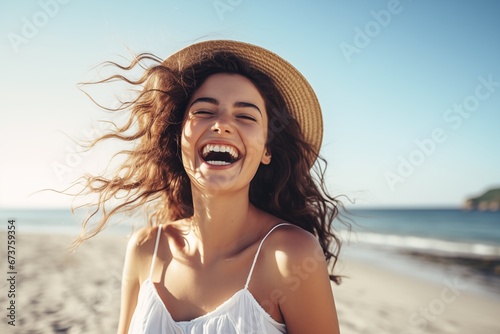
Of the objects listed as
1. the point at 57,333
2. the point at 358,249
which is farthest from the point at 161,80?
the point at 358,249

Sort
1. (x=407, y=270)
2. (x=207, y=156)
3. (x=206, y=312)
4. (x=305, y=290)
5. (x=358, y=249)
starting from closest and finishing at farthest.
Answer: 1. (x=305, y=290)
2. (x=206, y=312)
3. (x=207, y=156)
4. (x=407, y=270)
5. (x=358, y=249)

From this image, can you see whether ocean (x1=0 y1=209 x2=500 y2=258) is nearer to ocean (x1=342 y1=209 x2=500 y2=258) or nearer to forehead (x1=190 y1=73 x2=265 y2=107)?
ocean (x1=342 y1=209 x2=500 y2=258)

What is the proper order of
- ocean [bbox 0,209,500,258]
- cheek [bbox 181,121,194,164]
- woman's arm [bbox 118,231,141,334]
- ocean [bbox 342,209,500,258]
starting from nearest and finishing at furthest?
cheek [bbox 181,121,194,164], woman's arm [bbox 118,231,141,334], ocean [bbox 0,209,500,258], ocean [bbox 342,209,500,258]

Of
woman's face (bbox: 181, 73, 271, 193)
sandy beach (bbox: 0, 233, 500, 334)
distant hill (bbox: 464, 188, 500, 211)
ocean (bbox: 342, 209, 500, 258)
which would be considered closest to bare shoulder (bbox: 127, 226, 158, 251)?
woman's face (bbox: 181, 73, 271, 193)

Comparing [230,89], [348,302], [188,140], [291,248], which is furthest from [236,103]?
[348,302]

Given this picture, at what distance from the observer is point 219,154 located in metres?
2.30

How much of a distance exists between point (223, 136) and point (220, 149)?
0.08m

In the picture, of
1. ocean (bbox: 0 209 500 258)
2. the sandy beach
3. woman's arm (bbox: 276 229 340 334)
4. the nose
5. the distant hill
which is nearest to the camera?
woman's arm (bbox: 276 229 340 334)

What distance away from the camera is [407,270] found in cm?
984

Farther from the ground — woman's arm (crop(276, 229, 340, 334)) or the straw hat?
the straw hat

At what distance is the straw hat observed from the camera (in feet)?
8.50

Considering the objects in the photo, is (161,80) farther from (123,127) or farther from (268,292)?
(268,292)

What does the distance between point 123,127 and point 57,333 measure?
3001 mm

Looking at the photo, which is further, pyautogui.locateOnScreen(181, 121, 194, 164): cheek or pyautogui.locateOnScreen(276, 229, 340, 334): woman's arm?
pyautogui.locateOnScreen(181, 121, 194, 164): cheek
